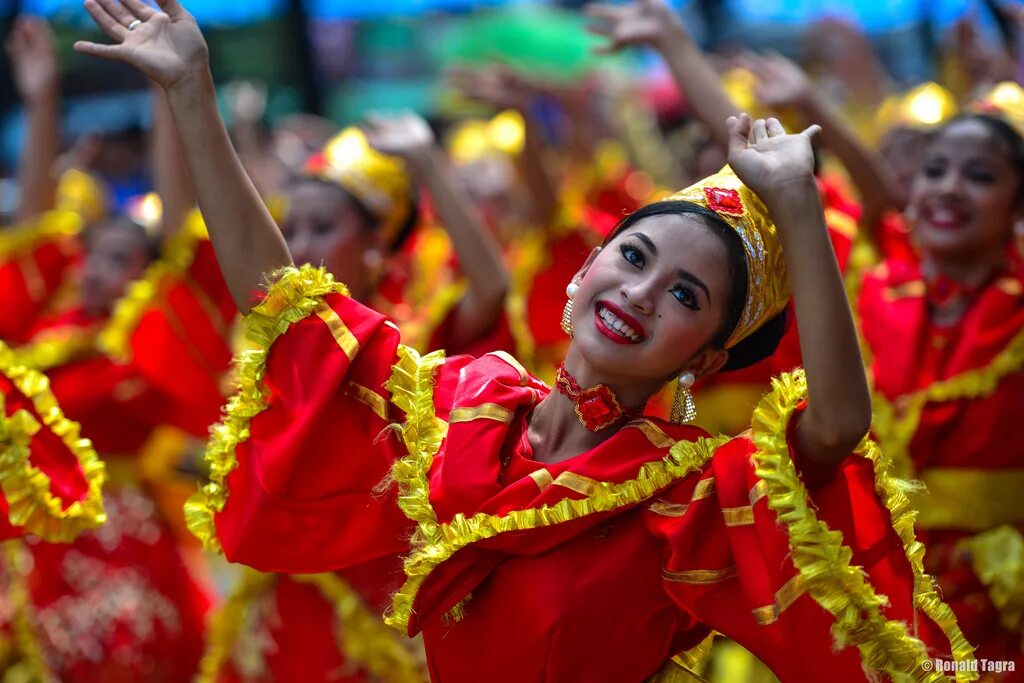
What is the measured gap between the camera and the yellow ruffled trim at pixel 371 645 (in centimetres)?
354

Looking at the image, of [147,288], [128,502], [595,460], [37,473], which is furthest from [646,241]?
[128,502]

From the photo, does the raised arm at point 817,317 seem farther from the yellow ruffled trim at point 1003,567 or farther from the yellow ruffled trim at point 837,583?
the yellow ruffled trim at point 1003,567

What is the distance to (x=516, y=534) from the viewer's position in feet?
6.93

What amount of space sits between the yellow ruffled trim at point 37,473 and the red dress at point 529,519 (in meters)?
0.32

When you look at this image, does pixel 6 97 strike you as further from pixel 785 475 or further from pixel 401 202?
pixel 785 475

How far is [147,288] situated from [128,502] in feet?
2.73

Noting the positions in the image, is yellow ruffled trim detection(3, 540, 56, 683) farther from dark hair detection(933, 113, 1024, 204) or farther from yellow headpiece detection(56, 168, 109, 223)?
dark hair detection(933, 113, 1024, 204)

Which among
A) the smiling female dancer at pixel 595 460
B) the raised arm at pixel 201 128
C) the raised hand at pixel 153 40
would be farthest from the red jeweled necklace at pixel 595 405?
the raised hand at pixel 153 40

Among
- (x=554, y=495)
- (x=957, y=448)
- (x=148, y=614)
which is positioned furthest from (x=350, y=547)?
(x=148, y=614)

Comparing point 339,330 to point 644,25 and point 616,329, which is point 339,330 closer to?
point 616,329

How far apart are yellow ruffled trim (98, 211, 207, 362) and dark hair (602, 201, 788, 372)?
253cm

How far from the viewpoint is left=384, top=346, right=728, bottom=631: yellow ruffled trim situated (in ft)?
6.88

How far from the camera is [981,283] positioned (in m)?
3.50

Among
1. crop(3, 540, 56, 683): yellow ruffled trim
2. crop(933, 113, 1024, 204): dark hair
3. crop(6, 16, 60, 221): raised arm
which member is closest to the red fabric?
crop(933, 113, 1024, 204): dark hair
